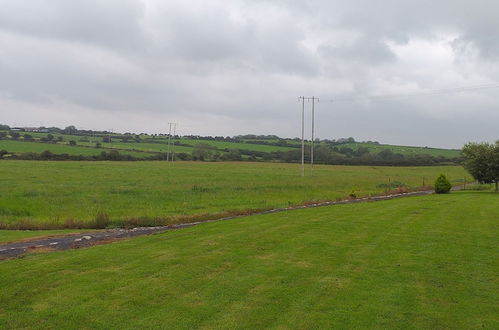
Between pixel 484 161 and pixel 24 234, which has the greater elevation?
pixel 484 161

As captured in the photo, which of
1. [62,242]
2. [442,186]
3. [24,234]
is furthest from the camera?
[442,186]

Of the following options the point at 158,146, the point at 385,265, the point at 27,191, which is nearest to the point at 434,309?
the point at 385,265

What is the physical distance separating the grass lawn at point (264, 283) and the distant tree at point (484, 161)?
1333 inches

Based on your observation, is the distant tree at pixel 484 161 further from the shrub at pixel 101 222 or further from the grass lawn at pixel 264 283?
the shrub at pixel 101 222

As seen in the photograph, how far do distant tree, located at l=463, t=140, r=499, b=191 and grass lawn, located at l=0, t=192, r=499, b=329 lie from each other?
1333 inches

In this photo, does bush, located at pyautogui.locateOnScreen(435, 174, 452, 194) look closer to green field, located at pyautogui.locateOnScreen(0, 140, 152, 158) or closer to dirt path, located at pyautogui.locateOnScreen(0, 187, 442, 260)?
dirt path, located at pyautogui.locateOnScreen(0, 187, 442, 260)

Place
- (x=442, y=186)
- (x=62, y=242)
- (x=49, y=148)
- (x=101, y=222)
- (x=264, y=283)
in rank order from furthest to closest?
1. (x=49, y=148)
2. (x=442, y=186)
3. (x=101, y=222)
4. (x=62, y=242)
5. (x=264, y=283)

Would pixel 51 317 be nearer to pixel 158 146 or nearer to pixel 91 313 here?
pixel 91 313

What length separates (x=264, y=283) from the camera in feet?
35.8

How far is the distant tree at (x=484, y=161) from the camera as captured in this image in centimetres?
4753

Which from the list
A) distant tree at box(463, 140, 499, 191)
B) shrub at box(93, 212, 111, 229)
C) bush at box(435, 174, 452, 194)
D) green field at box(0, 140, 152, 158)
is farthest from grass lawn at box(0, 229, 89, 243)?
green field at box(0, 140, 152, 158)

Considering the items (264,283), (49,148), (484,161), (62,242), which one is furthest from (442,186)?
(49,148)

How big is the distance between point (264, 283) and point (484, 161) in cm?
4511

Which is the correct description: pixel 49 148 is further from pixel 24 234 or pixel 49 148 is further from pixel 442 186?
pixel 24 234
